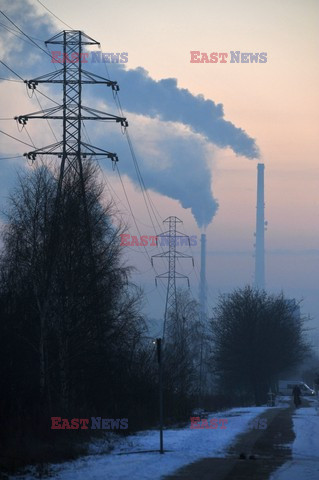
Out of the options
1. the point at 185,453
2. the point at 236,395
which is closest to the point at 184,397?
the point at 185,453

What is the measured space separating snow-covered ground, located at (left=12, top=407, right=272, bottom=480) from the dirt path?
33 cm

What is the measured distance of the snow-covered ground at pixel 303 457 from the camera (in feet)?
47.7

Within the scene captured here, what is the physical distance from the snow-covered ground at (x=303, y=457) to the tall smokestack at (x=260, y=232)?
131m

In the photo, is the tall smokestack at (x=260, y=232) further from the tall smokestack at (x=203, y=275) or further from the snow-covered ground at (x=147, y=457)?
the snow-covered ground at (x=147, y=457)

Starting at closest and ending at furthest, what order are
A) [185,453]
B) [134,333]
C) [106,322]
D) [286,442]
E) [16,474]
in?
[16,474] < [185,453] < [286,442] < [106,322] < [134,333]

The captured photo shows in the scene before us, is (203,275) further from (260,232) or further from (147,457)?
(147,457)

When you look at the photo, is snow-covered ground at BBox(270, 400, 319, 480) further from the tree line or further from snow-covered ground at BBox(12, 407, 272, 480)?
the tree line

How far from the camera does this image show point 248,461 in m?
16.7

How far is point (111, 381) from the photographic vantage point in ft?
89.1

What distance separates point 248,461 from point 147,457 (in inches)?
86.4

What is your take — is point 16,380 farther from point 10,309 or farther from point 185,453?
point 185,453

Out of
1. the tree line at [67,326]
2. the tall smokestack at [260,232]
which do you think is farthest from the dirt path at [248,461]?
the tall smokestack at [260,232]

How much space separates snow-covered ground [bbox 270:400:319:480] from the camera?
14545mm

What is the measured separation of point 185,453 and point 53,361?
7763 millimetres
